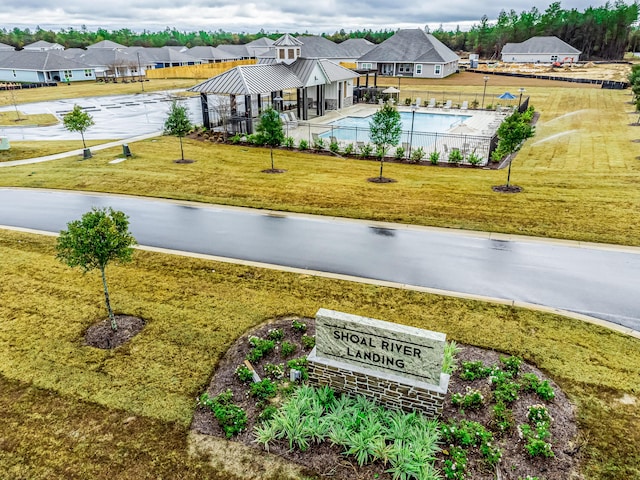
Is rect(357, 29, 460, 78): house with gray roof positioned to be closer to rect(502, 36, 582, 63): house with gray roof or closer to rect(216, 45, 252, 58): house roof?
rect(502, 36, 582, 63): house with gray roof

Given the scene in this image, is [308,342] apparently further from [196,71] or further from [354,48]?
[354,48]

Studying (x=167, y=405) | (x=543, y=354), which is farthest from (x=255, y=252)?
(x=543, y=354)

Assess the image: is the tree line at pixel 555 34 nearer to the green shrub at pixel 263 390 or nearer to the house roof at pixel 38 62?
the house roof at pixel 38 62

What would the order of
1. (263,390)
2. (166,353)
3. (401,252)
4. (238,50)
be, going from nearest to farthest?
(263,390) < (166,353) < (401,252) < (238,50)

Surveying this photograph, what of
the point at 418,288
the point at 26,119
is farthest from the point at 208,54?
the point at 418,288

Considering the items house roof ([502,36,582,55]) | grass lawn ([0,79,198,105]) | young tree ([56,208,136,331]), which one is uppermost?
house roof ([502,36,582,55])

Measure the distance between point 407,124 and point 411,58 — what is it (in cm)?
3832

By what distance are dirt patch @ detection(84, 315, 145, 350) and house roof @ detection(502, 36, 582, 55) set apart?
364 feet

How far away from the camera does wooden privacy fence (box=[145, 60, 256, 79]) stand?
265ft

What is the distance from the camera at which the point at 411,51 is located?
73375 millimetres

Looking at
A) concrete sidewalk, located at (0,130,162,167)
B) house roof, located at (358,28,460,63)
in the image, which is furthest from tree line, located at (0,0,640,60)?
concrete sidewalk, located at (0,130,162,167)

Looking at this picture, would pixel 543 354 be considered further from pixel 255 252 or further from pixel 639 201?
pixel 639 201

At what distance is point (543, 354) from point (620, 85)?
64357 mm

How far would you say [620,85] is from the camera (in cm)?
5850
